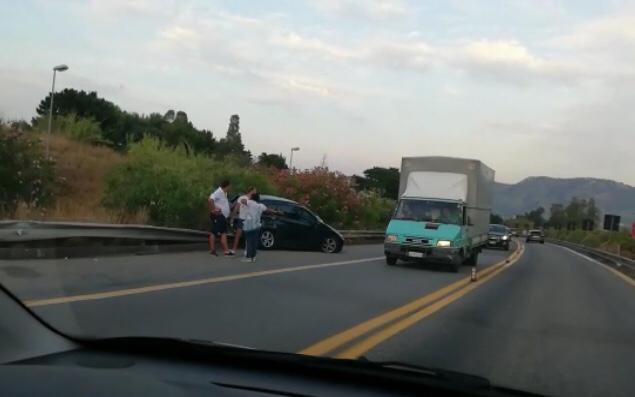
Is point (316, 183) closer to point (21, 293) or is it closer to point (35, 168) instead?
point (35, 168)

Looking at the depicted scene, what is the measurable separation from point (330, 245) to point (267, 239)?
92.3 inches

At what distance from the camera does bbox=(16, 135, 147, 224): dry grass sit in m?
19.0

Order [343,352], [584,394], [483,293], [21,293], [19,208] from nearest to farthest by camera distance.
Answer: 1. [584,394]
2. [343,352]
3. [21,293]
4. [483,293]
5. [19,208]

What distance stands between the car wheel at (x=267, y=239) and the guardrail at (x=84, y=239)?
→ 8.50 feet

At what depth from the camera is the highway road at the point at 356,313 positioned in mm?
7613

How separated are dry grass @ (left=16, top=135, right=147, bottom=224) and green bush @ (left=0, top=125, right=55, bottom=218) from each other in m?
0.56

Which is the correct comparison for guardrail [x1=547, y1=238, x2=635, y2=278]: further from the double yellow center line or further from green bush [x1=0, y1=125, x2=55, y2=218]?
green bush [x1=0, y1=125, x2=55, y2=218]

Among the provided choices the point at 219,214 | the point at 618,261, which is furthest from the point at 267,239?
the point at 618,261

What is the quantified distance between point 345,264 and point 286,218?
381 centimetres

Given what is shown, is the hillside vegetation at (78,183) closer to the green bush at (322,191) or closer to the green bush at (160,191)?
the green bush at (160,191)

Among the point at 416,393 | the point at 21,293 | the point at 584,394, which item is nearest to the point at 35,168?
the point at 21,293

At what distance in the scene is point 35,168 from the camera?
21.0 meters

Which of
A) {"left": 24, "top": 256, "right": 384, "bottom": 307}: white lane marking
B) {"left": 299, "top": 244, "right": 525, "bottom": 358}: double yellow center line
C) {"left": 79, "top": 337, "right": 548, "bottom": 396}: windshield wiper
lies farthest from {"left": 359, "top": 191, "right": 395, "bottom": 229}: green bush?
{"left": 79, "top": 337, "right": 548, "bottom": 396}: windshield wiper

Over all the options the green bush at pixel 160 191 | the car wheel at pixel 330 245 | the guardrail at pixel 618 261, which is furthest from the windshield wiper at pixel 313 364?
the guardrail at pixel 618 261
